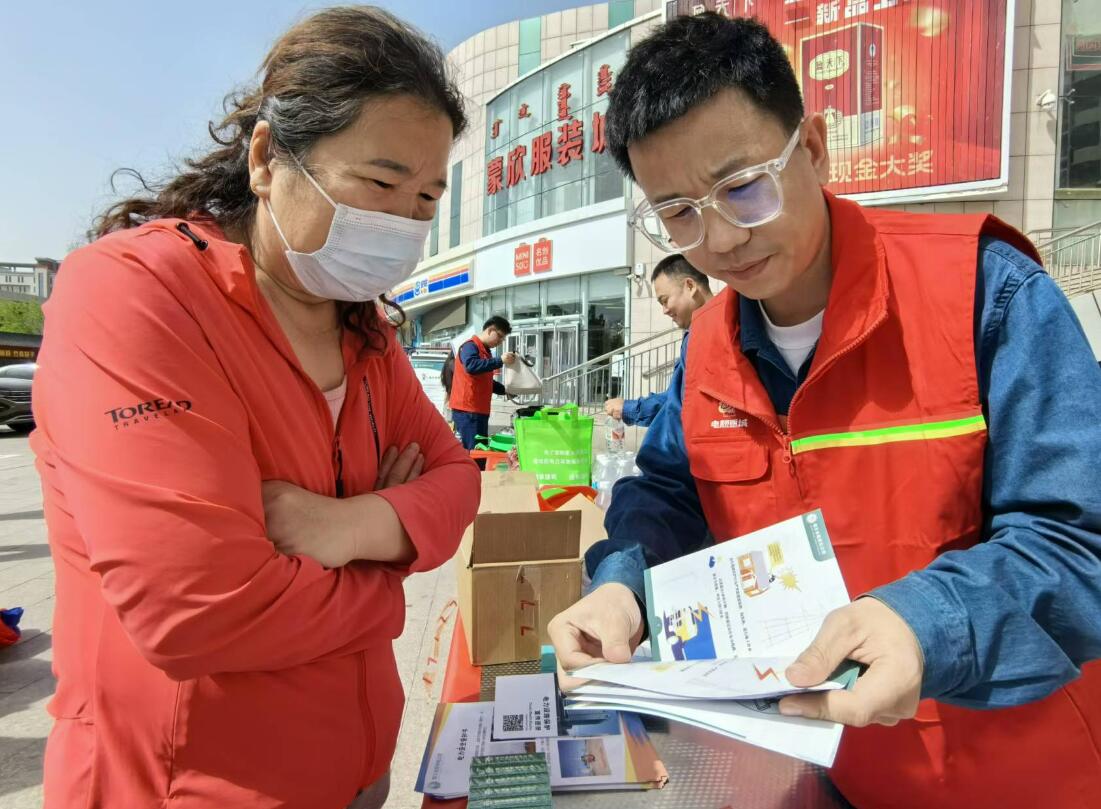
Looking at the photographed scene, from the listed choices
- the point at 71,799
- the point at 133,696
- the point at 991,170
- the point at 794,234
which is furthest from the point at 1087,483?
the point at 991,170

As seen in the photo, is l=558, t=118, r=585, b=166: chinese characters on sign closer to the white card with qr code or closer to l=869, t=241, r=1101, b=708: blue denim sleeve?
the white card with qr code

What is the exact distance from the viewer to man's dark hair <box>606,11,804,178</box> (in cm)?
103

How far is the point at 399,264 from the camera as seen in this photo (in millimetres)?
1285

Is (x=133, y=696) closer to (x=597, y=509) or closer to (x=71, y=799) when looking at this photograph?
(x=71, y=799)

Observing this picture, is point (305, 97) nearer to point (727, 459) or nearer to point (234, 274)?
point (234, 274)

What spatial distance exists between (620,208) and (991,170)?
7.64 meters

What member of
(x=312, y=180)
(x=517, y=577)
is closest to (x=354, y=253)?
(x=312, y=180)

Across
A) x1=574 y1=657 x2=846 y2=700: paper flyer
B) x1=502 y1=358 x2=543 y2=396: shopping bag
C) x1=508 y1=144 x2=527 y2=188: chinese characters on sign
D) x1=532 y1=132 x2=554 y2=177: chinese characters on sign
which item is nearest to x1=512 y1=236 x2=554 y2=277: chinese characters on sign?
x1=532 y1=132 x2=554 y2=177: chinese characters on sign

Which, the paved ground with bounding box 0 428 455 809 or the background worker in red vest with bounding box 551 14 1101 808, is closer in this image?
the background worker in red vest with bounding box 551 14 1101 808

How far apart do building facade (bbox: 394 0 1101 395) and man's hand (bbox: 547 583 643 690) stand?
1.20 meters

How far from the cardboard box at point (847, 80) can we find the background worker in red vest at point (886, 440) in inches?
463

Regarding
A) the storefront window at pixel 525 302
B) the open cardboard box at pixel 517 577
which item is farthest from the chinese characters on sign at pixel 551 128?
the open cardboard box at pixel 517 577

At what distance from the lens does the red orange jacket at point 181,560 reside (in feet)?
2.61

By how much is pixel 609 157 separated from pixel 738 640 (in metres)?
3.65
